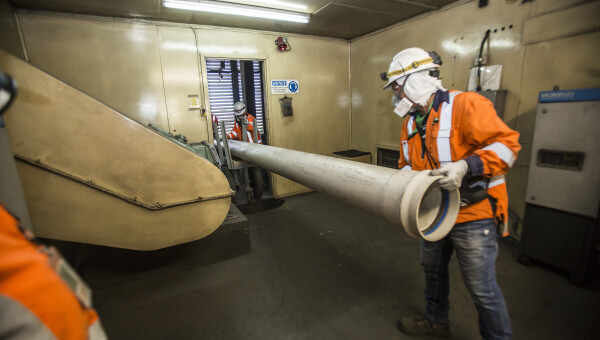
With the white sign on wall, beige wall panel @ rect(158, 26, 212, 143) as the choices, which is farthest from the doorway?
beige wall panel @ rect(158, 26, 212, 143)

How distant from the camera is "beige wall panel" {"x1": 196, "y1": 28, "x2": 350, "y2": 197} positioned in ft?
13.2

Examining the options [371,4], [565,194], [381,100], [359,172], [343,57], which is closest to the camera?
[359,172]

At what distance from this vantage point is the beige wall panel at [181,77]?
360cm

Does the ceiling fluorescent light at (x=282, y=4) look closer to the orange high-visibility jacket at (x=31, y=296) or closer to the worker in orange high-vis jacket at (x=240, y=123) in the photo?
the worker in orange high-vis jacket at (x=240, y=123)

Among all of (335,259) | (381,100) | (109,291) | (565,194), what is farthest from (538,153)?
(109,291)

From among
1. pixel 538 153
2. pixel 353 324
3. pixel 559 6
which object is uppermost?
pixel 559 6

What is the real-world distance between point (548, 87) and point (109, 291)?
4.43 metres

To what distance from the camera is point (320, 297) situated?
212 centimetres

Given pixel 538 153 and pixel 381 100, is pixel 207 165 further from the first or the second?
pixel 381 100

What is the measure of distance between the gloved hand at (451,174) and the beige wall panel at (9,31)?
3814 millimetres

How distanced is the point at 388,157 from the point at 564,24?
254 cm

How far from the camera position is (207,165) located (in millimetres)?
1924

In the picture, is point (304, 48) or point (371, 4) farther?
point (304, 48)

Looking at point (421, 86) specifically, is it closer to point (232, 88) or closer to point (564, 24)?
point (564, 24)
